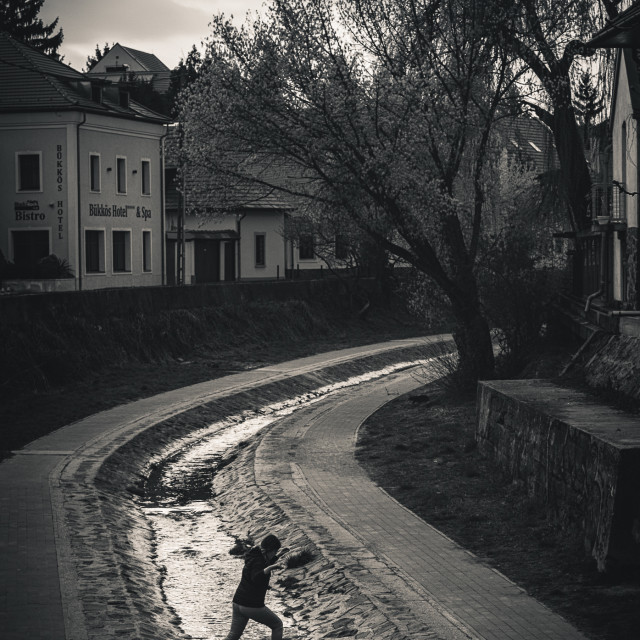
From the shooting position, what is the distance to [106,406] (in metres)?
23.3

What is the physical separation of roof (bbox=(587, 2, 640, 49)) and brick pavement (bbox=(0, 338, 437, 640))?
10538 mm

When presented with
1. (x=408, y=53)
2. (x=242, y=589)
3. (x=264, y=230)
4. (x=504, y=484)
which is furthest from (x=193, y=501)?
(x=264, y=230)

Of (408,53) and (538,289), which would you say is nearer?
(408,53)

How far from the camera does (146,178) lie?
48719mm

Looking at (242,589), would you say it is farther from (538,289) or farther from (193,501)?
(538,289)

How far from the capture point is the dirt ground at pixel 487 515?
10.0 m

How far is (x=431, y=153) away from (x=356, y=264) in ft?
76.8

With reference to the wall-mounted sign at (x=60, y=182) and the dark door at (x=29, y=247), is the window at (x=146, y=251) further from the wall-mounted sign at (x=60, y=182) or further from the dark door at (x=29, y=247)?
the dark door at (x=29, y=247)

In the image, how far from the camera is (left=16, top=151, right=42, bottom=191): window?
1726 inches

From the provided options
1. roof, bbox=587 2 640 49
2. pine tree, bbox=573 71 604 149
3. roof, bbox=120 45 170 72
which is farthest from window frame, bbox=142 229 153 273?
roof, bbox=120 45 170 72

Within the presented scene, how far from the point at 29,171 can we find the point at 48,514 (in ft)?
108

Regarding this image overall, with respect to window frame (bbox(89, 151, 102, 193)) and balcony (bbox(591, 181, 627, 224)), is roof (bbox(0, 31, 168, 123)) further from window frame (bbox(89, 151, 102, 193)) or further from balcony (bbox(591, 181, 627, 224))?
balcony (bbox(591, 181, 627, 224))

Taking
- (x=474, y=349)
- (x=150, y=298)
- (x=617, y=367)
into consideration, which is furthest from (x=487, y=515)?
(x=150, y=298)

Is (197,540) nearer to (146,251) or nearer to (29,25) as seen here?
(146,251)
